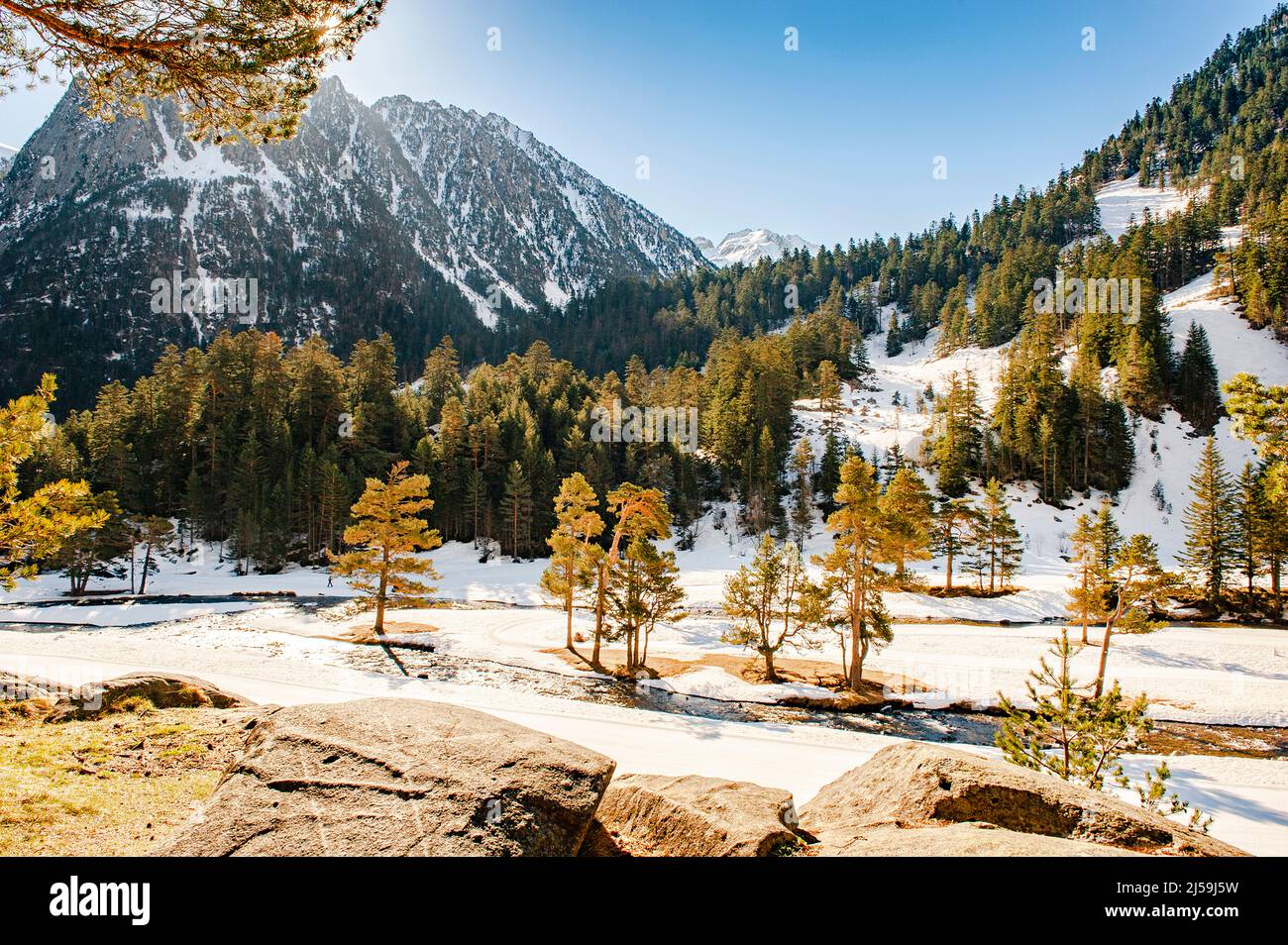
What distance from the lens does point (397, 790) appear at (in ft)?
15.1

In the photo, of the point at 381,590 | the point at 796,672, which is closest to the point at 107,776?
the point at 381,590

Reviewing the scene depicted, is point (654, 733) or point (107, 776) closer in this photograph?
point (107, 776)

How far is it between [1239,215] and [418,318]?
202172mm

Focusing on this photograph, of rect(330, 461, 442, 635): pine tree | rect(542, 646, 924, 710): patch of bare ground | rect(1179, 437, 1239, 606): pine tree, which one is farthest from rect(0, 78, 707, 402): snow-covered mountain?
rect(1179, 437, 1239, 606): pine tree

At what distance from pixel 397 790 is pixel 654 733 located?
39.1 feet

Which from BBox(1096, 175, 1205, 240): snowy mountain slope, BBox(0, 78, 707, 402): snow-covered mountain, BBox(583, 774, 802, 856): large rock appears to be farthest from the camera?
BBox(1096, 175, 1205, 240): snowy mountain slope

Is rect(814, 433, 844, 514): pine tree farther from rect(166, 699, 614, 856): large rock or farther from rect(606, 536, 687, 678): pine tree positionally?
rect(166, 699, 614, 856): large rock

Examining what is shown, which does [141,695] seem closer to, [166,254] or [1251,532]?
[1251,532]

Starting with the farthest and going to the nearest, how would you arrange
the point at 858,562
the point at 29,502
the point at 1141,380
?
1. the point at 1141,380
2. the point at 858,562
3. the point at 29,502

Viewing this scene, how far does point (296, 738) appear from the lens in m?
5.39

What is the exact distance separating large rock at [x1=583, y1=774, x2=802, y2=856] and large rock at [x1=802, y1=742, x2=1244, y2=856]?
60cm

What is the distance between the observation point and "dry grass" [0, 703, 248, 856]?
5.52 meters

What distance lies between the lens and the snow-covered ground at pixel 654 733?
1304 centimetres
